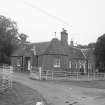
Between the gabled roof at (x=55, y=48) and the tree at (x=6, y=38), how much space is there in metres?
20.0

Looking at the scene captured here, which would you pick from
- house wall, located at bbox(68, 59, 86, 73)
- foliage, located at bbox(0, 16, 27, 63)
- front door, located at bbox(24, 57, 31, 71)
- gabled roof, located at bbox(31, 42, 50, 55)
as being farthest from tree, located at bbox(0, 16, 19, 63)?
house wall, located at bbox(68, 59, 86, 73)

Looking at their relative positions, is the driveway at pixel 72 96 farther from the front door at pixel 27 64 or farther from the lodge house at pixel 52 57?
the front door at pixel 27 64

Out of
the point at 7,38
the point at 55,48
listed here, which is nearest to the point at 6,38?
the point at 7,38

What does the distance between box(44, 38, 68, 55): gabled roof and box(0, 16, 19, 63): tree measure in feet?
65.5

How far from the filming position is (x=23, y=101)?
12.5 m

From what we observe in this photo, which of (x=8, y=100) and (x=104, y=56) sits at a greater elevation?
(x=104, y=56)

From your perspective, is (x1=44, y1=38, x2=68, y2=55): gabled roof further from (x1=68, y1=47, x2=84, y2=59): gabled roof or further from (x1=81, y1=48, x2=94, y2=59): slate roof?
(x1=81, y1=48, x2=94, y2=59): slate roof

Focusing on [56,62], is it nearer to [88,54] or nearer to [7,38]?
[88,54]

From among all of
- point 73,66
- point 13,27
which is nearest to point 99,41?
point 73,66

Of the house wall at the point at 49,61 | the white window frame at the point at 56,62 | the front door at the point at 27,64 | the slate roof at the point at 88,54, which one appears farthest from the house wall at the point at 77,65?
the front door at the point at 27,64

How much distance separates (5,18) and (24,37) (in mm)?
16942

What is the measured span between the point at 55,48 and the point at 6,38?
2358 centimetres

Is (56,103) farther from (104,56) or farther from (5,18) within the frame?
(5,18)

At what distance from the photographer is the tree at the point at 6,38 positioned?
5001 centimetres
